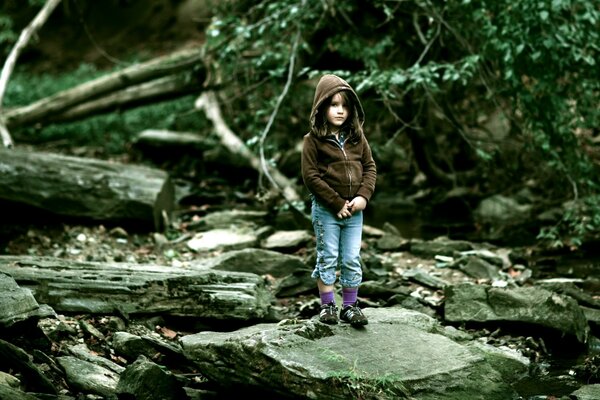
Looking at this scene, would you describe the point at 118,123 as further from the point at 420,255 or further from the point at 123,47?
the point at 420,255

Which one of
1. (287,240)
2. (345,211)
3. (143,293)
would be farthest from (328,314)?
(287,240)

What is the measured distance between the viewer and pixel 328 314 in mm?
4398

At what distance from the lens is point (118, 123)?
14.1 metres

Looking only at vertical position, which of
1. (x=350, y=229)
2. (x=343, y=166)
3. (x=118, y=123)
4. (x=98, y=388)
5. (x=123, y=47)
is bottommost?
(x=98, y=388)

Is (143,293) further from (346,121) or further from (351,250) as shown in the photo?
(346,121)

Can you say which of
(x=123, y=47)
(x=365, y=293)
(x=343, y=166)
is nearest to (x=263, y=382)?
(x=343, y=166)

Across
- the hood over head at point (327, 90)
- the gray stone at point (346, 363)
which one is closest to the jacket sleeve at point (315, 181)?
the hood over head at point (327, 90)

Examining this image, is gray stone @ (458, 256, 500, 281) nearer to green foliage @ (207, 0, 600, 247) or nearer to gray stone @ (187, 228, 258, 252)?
green foliage @ (207, 0, 600, 247)

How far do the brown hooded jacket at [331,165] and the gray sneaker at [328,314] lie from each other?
0.59 metres

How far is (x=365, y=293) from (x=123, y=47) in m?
14.4

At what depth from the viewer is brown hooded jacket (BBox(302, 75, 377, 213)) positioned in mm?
4227

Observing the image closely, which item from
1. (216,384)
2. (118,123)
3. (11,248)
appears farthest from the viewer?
(118,123)

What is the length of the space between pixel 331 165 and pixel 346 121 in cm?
28

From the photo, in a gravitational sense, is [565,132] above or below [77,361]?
above
